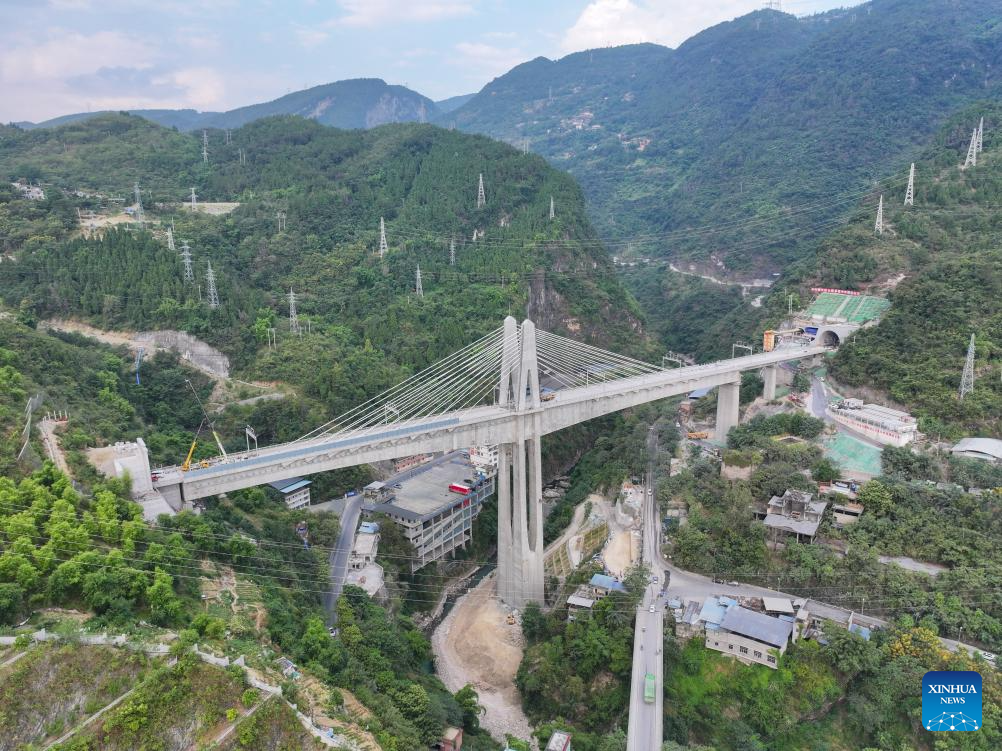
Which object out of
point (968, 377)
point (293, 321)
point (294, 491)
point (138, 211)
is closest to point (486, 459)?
point (294, 491)

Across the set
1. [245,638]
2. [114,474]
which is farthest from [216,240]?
[245,638]

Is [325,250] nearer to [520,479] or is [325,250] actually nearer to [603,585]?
[520,479]

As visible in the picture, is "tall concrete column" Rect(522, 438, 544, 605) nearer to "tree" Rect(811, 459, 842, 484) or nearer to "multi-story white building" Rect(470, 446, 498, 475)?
"multi-story white building" Rect(470, 446, 498, 475)

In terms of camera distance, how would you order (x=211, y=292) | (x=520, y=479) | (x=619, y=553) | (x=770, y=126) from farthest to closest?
(x=770, y=126) < (x=211, y=292) < (x=619, y=553) < (x=520, y=479)

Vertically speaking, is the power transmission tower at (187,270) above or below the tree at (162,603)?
above

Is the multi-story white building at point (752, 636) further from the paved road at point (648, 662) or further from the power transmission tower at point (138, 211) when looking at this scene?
the power transmission tower at point (138, 211)

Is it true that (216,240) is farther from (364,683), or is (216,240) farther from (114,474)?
(364,683)

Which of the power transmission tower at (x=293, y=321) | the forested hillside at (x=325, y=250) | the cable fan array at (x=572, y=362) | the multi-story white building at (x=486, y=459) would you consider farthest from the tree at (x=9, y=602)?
the power transmission tower at (x=293, y=321)
